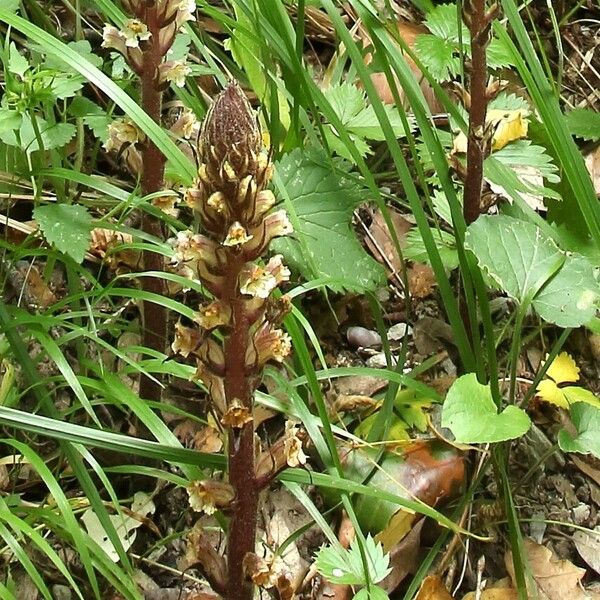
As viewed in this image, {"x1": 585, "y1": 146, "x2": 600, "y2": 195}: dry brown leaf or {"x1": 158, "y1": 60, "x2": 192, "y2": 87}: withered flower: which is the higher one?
{"x1": 158, "y1": 60, "x2": 192, "y2": 87}: withered flower

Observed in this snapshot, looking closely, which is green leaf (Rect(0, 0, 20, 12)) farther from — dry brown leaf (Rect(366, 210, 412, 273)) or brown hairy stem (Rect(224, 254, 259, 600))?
dry brown leaf (Rect(366, 210, 412, 273))

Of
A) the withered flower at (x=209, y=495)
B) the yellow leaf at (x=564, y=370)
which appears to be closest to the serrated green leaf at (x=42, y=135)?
the withered flower at (x=209, y=495)

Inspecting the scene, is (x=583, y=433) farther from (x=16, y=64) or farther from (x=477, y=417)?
(x=16, y=64)

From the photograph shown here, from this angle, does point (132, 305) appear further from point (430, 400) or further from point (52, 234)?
point (430, 400)

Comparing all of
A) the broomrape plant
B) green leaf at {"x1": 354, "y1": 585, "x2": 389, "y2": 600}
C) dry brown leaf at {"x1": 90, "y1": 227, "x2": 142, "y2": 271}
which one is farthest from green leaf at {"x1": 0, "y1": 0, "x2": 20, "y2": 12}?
green leaf at {"x1": 354, "y1": 585, "x2": 389, "y2": 600}

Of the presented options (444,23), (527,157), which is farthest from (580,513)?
(444,23)

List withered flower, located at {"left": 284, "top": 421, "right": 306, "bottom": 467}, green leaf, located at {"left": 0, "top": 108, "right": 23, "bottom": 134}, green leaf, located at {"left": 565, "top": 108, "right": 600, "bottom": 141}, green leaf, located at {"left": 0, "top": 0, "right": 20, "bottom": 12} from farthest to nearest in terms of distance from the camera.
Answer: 1. green leaf, located at {"left": 565, "top": 108, "right": 600, "bottom": 141}
2. green leaf, located at {"left": 0, "top": 0, "right": 20, "bottom": 12}
3. green leaf, located at {"left": 0, "top": 108, "right": 23, "bottom": 134}
4. withered flower, located at {"left": 284, "top": 421, "right": 306, "bottom": 467}
